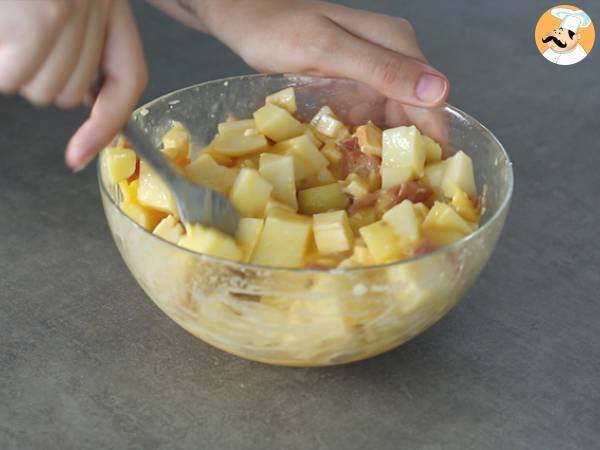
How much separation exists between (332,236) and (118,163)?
0.32 metres

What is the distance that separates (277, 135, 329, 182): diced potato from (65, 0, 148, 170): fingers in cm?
38

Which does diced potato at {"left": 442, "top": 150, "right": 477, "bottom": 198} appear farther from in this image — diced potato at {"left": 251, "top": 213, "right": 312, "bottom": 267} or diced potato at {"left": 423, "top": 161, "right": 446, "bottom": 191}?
diced potato at {"left": 251, "top": 213, "right": 312, "bottom": 267}

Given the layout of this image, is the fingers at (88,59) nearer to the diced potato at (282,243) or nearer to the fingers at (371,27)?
the diced potato at (282,243)

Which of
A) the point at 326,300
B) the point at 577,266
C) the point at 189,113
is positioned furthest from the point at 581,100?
the point at 326,300

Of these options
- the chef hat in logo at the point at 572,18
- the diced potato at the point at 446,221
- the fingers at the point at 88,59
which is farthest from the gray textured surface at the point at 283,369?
the chef hat in logo at the point at 572,18

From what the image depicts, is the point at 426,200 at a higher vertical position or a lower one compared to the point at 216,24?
higher

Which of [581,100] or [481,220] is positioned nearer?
[481,220]

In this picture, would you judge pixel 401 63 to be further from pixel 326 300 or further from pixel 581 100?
pixel 581 100

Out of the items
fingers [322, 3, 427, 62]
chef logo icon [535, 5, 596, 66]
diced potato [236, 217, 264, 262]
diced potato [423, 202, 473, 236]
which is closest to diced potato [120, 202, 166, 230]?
diced potato [236, 217, 264, 262]

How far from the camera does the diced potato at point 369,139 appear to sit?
4.26ft

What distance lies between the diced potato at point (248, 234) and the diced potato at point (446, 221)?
22cm

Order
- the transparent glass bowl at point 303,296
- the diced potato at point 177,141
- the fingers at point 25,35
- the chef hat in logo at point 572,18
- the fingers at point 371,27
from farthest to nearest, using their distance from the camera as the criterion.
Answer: the chef hat in logo at point 572,18, the fingers at point 371,27, the diced potato at point 177,141, the transparent glass bowl at point 303,296, the fingers at point 25,35

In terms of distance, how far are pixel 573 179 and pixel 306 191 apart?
57cm

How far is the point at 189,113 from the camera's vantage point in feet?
4.58
